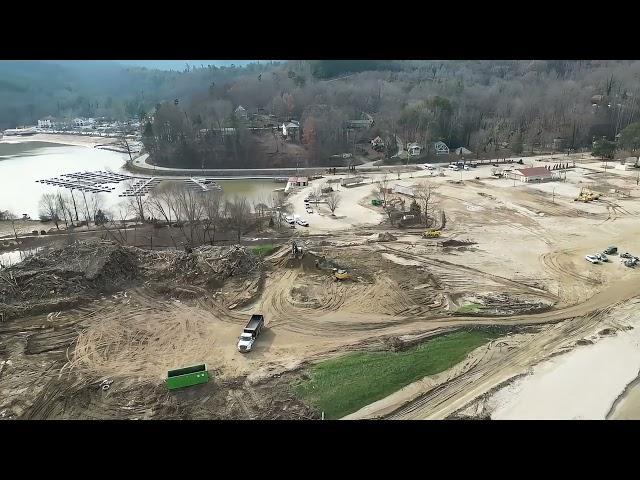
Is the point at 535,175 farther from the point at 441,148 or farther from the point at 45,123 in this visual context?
the point at 45,123

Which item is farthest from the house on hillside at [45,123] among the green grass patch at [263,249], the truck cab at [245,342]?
the truck cab at [245,342]

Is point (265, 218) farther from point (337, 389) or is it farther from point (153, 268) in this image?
point (337, 389)

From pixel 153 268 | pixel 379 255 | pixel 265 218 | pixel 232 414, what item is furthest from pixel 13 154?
pixel 232 414

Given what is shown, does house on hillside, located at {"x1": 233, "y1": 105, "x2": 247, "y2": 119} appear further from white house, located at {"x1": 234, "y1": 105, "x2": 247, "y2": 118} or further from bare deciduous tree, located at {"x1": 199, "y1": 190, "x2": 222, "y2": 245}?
bare deciduous tree, located at {"x1": 199, "y1": 190, "x2": 222, "y2": 245}

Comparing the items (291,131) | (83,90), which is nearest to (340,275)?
(291,131)

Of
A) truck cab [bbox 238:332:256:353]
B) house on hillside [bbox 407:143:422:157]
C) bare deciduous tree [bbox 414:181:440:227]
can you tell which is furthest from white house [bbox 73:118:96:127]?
truck cab [bbox 238:332:256:353]

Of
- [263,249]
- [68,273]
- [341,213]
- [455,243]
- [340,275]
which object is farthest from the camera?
[341,213]
